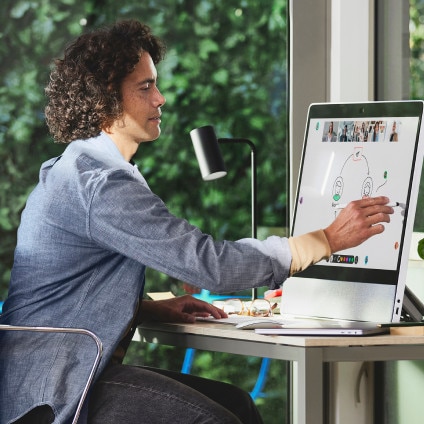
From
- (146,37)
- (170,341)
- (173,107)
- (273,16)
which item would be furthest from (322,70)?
(170,341)

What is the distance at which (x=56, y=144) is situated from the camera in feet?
10.4

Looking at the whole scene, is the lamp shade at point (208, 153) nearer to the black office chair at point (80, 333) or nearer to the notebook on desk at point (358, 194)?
the notebook on desk at point (358, 194)

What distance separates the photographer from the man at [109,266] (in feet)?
7.06

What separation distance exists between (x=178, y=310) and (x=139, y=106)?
56 cm

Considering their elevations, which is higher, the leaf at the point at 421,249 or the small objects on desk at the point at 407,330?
the leaf at the point at 421,249

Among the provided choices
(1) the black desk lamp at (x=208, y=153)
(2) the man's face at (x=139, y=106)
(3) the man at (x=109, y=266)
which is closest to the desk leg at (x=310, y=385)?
(3) the man at (x=109, y=266)

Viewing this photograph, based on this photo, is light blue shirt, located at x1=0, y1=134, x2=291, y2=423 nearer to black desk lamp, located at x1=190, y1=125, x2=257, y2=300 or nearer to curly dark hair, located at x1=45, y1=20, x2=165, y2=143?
Result: curly dark hair, located at x1=45, y1=20, x2=165, y2=143

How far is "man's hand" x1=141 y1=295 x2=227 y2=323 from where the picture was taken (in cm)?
255

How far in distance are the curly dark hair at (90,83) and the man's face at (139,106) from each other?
0.9 inches

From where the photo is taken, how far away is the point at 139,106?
99.4 inches

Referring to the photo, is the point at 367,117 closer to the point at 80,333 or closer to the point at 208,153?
the point at 208,153

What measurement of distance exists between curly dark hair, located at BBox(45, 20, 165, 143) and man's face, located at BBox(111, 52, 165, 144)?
0.08 feet

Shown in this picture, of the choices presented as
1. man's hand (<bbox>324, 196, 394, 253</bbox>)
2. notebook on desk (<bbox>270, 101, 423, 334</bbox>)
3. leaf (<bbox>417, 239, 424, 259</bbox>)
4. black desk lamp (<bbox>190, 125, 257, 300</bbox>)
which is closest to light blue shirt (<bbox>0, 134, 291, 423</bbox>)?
man's hand (<bbox>324, 196, 394, 253</bbox>)

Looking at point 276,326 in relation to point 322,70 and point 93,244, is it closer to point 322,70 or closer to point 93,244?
point 93,244
